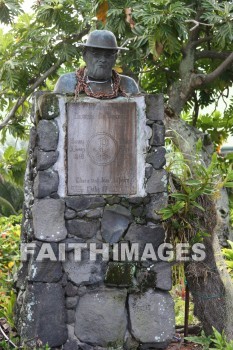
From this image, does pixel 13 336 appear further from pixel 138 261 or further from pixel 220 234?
pixel 220 234

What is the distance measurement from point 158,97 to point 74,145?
32.3 inches

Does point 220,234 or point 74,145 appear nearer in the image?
point 74,145

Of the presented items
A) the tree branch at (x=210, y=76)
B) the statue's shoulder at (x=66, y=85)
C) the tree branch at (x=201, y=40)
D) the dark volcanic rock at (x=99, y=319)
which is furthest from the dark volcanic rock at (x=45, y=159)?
the tree branch at (x=201, y=40)

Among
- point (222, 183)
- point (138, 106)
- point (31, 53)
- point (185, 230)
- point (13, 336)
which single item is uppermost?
point (31, 53)

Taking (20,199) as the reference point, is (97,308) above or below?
below

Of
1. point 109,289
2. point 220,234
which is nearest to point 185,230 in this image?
point 109,289

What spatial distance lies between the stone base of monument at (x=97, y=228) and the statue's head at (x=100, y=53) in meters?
0.24

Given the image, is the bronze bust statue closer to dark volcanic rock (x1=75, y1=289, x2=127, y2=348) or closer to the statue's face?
the statue's face

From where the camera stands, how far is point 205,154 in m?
9.19

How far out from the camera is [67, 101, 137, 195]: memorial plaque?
579cm

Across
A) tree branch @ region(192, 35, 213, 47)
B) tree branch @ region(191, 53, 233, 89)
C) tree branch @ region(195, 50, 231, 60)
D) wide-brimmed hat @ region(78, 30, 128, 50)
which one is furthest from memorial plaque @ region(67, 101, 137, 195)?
tree branch @ region(195, 50, 231, 60)

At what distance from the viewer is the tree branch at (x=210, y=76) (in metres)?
9.09

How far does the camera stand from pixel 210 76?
922 cm

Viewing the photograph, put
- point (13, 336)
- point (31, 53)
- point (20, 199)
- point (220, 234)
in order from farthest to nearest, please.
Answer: point (20, 199)
point (31, 53)
point (220, 234)
point (13, 336)
